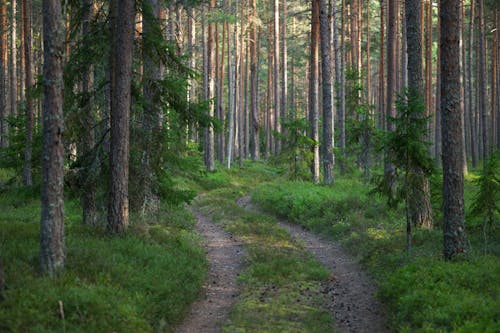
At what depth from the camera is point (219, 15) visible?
27000mm

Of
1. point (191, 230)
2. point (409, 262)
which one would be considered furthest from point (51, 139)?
point (191, 230)

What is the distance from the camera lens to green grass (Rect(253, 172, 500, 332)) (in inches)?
282

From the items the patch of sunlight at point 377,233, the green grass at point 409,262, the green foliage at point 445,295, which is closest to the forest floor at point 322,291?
the green grass at point 409,262

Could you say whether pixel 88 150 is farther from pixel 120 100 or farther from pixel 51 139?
pixel 51 139

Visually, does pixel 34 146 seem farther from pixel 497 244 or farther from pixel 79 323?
pixel 497 244

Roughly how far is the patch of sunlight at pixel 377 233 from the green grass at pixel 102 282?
4873 mm

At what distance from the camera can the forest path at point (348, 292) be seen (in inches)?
333

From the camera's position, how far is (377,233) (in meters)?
13.6

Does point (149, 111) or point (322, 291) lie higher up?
point (149, 111)

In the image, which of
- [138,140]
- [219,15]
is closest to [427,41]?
[219,15]

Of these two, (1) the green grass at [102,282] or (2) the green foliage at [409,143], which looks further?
(2) the green foliage at [409,143]

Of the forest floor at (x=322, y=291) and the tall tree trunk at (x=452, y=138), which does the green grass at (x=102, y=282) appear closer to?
the forest floor at (x=322, y=291)

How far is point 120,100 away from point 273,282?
17.7ft

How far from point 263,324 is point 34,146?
688cm
